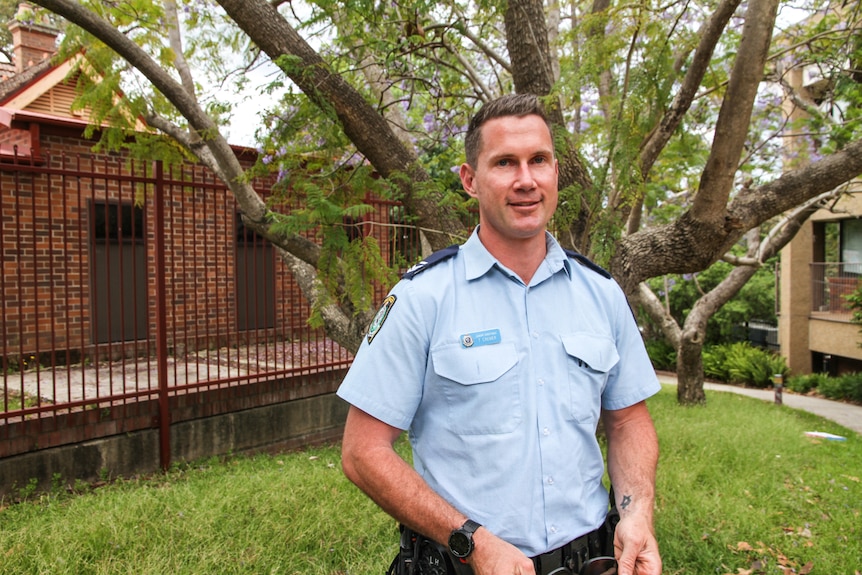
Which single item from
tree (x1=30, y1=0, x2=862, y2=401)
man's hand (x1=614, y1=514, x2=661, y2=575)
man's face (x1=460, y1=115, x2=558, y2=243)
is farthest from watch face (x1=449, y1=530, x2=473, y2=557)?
tree (x1=30, y1=0, x2=862, y2=401)

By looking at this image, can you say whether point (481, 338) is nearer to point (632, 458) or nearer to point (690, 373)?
point (632, 458)

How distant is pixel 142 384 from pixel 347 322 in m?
3.67

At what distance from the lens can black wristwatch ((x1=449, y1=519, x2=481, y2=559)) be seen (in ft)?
5.24

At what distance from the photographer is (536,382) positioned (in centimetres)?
185

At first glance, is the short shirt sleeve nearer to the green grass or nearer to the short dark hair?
the short dark hair

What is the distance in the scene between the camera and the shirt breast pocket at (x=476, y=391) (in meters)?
1.78

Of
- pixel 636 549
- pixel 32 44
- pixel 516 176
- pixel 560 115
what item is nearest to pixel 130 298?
pixel 32 44

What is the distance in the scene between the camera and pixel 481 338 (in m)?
1.84

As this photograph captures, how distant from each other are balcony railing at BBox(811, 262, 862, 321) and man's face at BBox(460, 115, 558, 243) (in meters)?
16.7

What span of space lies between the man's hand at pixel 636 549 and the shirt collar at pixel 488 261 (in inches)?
27.8

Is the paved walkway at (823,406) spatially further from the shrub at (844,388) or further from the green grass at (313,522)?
the green grass at (313,522)

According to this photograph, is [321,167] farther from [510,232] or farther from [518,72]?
[510,232]

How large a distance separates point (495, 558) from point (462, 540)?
0.09m

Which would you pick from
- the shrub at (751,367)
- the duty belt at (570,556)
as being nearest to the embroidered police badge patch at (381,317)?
the duty belt at (570,556)
